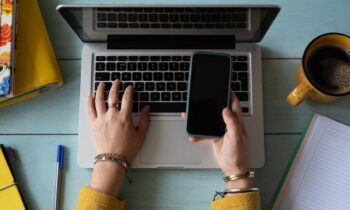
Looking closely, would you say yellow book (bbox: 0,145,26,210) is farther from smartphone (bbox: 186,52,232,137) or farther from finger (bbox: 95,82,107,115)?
smartphone (bbox: 186,52,232,137)

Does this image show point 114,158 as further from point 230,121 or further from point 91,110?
point 230,121

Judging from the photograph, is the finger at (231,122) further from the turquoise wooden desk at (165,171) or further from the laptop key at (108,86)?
the laptop key at (108,86)

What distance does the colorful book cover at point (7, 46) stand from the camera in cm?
64

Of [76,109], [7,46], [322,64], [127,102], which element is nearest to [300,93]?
[322,64]

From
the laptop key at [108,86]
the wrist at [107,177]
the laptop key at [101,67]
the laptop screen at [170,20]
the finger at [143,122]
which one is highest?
the laptop screen at [170,20]

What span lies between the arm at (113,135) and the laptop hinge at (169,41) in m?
0.08

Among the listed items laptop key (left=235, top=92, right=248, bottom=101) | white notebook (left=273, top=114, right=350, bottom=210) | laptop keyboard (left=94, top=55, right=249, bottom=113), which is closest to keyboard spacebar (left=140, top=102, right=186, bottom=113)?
laptop keyboard (left=94, top=55, right=249, bottom=113)

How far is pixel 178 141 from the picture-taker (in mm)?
657

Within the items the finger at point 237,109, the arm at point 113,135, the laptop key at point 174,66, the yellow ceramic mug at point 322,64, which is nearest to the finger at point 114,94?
the arm at point 113,135

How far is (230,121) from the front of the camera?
610 mm

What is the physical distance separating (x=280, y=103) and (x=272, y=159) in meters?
0.11

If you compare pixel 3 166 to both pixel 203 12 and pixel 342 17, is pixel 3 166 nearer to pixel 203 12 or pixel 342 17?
pixel 203 12

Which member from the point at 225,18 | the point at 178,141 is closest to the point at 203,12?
the point at 225,18

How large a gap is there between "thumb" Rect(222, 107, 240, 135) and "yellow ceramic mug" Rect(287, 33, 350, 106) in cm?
11
